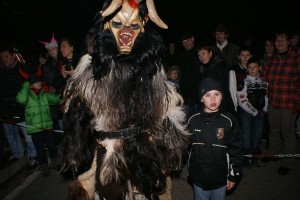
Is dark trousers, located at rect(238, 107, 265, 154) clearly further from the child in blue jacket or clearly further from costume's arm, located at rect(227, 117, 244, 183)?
the child in blue jacket

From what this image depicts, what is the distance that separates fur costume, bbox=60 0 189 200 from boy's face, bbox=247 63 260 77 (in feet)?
7.96

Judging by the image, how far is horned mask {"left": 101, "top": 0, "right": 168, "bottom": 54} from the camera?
98.6 inches

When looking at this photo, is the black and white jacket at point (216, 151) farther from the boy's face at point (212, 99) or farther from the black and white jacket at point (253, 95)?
the black and white jacket at point (253, 95)

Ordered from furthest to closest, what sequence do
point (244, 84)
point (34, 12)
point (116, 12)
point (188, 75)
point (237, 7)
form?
point (237, 7), point (34, 12), point (188, 75), point (244, 84), point (116, 12)

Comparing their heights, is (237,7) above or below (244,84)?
above

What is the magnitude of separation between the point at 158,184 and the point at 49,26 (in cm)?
1289

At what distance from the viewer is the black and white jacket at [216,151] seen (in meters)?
2.82

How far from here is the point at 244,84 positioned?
4746 millimetres

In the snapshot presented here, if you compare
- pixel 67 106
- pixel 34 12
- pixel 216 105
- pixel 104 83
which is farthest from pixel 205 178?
pixel 34 12

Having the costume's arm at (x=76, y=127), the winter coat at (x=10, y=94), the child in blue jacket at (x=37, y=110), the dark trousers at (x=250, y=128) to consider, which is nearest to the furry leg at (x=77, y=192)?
the costume's arm at (x=76, y=127)

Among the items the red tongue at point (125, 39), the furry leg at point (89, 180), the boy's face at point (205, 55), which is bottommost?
the furry leg at point (89, 180)

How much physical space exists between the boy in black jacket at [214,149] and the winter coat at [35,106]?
296cm

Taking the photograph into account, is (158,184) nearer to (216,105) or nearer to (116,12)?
(216,105)

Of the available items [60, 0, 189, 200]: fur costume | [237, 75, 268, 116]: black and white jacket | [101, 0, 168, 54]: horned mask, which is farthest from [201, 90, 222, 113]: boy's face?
[237, 75, 268, 116]: black and white jacket
